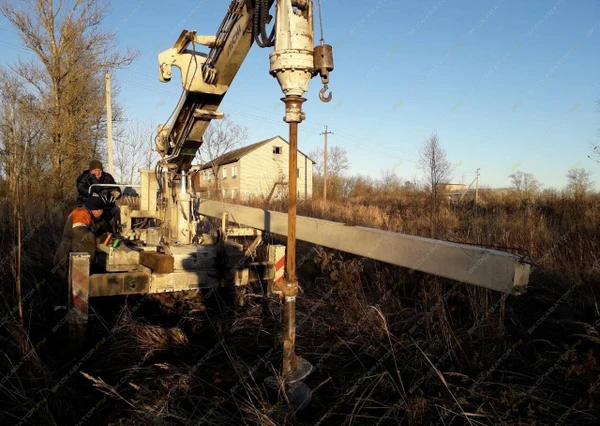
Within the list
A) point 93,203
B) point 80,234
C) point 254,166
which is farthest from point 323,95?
point 254,166

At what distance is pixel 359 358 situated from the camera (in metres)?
3.44

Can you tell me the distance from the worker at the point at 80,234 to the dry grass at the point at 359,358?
74cm

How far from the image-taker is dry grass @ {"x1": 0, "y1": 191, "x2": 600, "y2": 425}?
2674 mm

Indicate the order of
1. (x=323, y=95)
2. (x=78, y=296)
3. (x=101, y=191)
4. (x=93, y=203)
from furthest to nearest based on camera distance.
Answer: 1. (x=101, y=191)
2. (x=93, y=203)
3. (x=78, y=296)
4. (x=323, y=95)

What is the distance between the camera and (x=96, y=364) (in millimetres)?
3723

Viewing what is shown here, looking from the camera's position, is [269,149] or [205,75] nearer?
[205,75]

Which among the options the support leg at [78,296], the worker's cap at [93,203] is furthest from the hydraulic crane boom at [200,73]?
the support leg at [78,296]

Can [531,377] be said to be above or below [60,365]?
above

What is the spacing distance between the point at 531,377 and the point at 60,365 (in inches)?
156

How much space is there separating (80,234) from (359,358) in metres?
3.79

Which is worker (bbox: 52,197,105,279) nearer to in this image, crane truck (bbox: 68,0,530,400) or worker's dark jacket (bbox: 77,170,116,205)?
crane truck (bbox: 68,0,530,400)

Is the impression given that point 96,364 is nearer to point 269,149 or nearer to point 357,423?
point 357,423

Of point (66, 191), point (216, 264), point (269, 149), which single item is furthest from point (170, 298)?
point (269, 149)

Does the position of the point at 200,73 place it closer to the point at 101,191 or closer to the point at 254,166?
the point at 101,191
